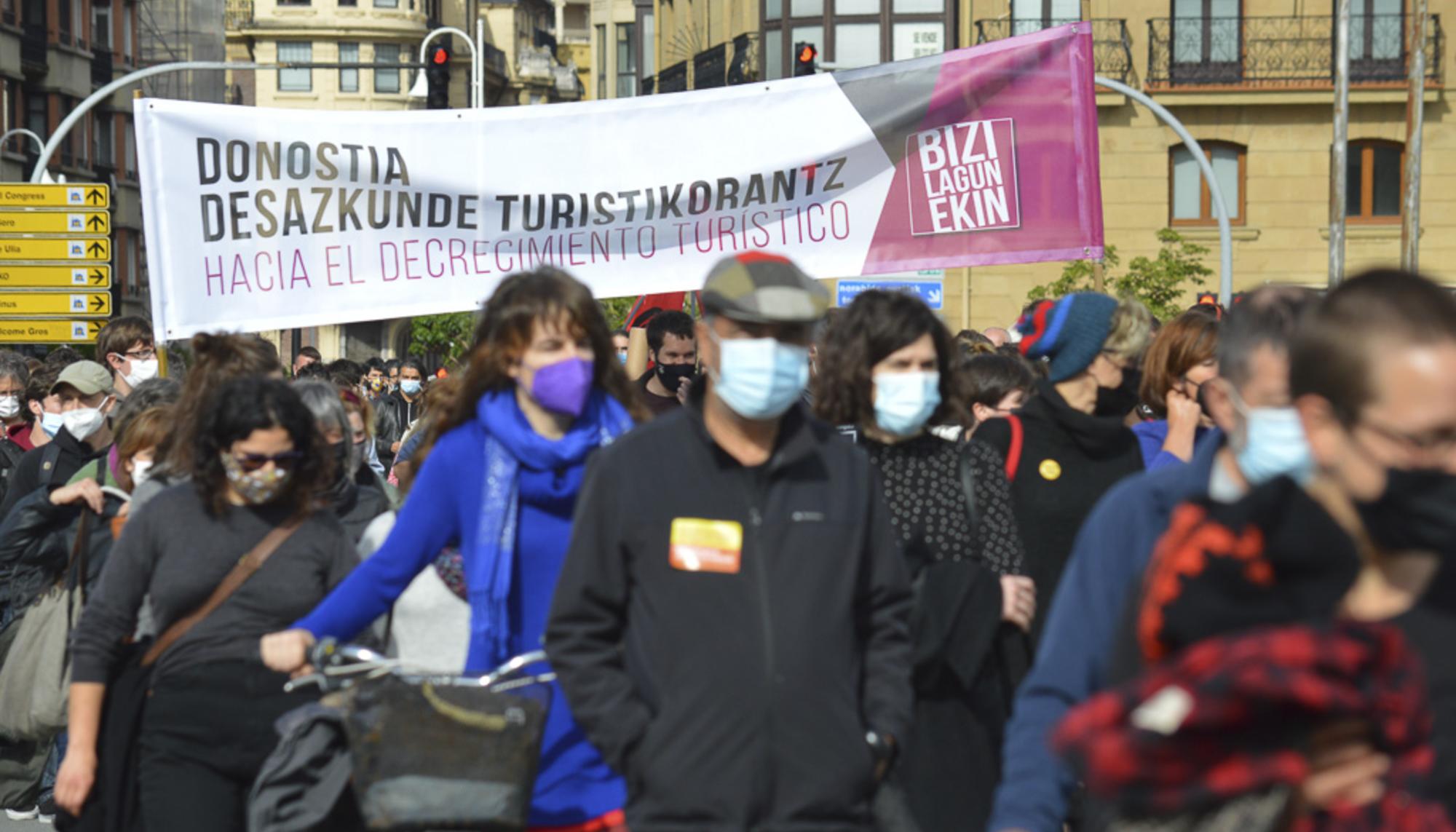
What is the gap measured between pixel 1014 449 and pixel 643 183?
3.45m

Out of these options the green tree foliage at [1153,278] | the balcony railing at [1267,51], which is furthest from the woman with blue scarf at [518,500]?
the balcony railing at [1267,51]

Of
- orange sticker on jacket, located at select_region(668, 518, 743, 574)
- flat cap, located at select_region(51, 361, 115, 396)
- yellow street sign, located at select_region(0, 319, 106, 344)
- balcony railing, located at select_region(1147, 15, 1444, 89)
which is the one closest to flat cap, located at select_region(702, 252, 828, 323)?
orange sticker on jacket, located at select_region(668, 518, 743, 574)

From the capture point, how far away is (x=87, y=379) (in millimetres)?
9242

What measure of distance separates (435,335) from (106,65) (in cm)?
1377

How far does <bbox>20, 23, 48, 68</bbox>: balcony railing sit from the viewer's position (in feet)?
188

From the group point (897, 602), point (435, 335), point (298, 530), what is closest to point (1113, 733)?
point (897, 602)

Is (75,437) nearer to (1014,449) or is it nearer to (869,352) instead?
(1014,449)

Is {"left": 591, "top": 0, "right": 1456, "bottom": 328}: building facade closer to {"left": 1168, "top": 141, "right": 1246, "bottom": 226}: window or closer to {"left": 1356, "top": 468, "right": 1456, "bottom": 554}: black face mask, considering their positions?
{"left": 1168, "top": 141, "right": 1246, "bottom": 226}: window

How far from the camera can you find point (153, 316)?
8133 millimetres

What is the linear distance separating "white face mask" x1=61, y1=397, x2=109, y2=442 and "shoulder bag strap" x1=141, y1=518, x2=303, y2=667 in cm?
397

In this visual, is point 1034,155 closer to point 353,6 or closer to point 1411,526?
point 1411,526

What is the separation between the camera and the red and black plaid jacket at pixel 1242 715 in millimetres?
2234

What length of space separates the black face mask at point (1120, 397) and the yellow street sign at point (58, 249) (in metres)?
17.2

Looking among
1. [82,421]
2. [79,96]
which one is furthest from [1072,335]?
[79,96]
